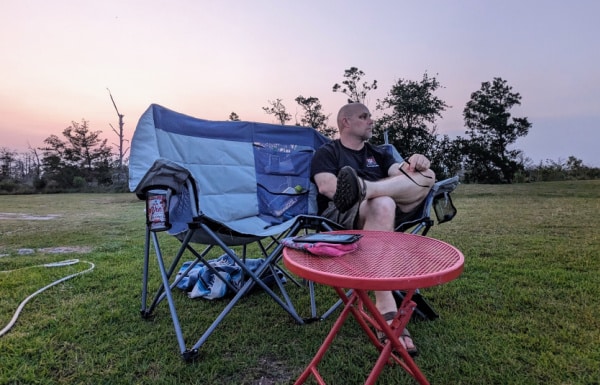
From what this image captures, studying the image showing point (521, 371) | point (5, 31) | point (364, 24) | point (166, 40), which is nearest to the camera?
point (521, 371)

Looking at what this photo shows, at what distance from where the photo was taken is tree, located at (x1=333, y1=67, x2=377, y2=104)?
49.4 feet

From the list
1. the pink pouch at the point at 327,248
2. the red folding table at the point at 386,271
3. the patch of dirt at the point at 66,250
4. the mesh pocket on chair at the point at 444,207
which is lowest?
the patch of dirt at the point at 66,250

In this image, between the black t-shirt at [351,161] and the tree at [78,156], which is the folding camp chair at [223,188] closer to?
the black t-shirt at [351,161]

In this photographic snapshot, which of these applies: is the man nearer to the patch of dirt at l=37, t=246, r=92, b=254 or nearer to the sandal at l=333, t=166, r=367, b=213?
the sandal at l=333, t=166, r=367, b=213

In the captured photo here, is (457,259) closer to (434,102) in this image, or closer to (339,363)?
(339,363)

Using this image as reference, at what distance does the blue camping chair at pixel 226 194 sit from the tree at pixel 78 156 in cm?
2107

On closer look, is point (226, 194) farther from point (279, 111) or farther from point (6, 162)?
point (6, 162)

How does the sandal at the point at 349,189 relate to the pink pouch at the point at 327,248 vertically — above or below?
above

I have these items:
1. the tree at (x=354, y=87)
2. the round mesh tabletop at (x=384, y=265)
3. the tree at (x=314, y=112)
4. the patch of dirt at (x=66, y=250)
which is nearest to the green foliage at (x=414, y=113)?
the tree at (x=354, y=87)

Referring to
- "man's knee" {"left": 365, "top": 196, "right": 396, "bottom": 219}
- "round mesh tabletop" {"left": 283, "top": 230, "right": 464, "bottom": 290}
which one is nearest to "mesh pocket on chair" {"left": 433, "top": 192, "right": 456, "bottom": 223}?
"man's knee" {"left": 365, "top": 196, "right": 396, "bottom": 219}

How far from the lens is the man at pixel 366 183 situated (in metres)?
1.62

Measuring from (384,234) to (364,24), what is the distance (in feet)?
21.4

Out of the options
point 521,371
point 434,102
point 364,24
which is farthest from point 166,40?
point 434,102

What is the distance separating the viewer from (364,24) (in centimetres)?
681
